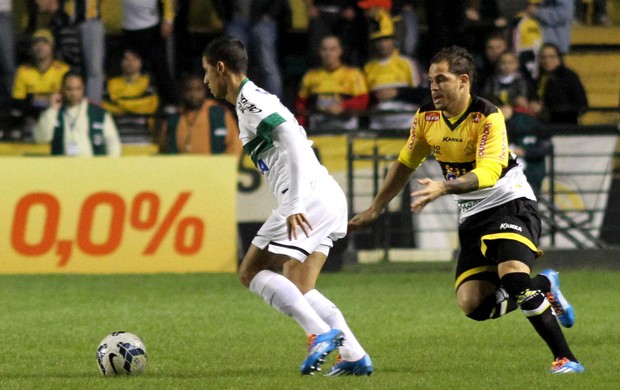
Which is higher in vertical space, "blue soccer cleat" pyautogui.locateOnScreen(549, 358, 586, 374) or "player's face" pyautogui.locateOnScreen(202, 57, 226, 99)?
"player's face" pyautogui.locateOnScreen(202, 57, 226, 99)

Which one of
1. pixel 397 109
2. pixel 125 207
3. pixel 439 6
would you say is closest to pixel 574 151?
pixel 397 109

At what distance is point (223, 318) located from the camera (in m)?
11.1

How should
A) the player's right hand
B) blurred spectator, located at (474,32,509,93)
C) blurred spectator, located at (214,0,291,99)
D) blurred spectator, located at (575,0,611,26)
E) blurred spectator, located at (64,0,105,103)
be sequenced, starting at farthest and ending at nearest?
blurred spectator, located at (575,0,611,26) < blurred spectator, located at (64,0,105,103) < blurred spectator, located at (214,0,291,99) < blurred spectator, located at (474,32,509,93) < the player's right hand

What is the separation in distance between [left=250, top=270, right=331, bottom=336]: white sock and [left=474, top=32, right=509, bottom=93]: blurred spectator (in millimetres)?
9001

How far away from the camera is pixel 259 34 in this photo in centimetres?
1675

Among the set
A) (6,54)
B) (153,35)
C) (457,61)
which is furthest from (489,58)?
(457,61)

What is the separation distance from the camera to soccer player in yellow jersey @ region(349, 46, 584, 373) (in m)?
7.65

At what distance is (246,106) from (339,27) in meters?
10.0

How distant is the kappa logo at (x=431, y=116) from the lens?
8.07 metres

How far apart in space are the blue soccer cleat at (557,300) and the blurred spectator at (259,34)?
816 centimetres

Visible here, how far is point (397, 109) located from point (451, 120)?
815 centimetres

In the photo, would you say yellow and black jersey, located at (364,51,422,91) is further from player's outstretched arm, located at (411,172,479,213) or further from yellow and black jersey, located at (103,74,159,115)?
player's outstretched arm, located at (411,172,479,213)

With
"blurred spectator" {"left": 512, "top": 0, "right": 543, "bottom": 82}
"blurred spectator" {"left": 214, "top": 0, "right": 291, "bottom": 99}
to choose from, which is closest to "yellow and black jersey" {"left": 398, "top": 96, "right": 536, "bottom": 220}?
"blurred spectator" {"left": 214, "top": 0, "right": 291, "bottom": 99}

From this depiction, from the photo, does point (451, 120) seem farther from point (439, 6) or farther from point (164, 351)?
point (439, 6)
